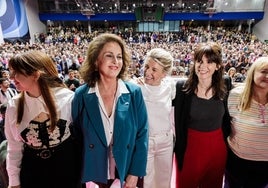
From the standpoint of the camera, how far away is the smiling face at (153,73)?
1.54 meters

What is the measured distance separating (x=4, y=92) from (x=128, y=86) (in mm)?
3579

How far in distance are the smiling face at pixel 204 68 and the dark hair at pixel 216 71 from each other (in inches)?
0.7

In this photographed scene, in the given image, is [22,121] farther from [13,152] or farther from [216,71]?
[216,71]

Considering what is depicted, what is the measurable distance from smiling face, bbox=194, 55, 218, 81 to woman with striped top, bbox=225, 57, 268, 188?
0.23 metres

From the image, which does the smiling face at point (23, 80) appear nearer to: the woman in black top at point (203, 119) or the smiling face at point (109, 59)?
the smiling face at point (109, 59)

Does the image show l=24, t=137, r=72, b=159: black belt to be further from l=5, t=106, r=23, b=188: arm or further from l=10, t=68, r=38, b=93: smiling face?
l=10, t=68, r=38, b=93: smiling face

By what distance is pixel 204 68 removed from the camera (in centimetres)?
145

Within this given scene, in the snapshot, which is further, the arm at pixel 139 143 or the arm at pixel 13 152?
the arm at pixel 139 143

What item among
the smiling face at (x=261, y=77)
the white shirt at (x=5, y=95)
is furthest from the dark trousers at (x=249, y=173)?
the white shirt at (x=5, y=95)

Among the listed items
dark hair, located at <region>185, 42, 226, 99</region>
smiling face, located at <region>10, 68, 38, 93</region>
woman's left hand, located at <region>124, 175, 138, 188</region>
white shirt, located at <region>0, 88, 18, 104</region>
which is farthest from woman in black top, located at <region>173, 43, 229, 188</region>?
white shirt, located at <region>0, 88, 18, 104</region>

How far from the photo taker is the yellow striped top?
4.60ft

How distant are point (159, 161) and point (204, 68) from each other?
77 centimetres

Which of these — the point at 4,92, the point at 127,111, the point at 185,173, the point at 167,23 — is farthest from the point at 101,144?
the point at 167,23

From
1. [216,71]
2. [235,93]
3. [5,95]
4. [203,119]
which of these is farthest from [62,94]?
[5,95]
